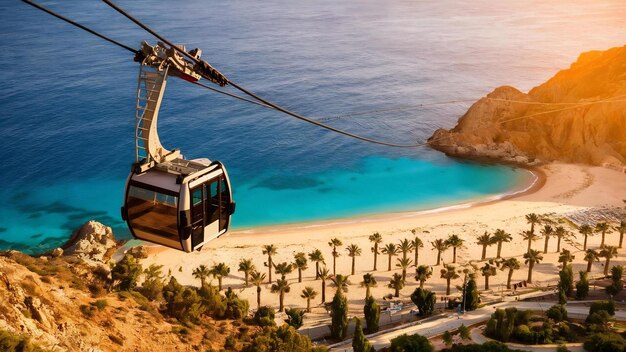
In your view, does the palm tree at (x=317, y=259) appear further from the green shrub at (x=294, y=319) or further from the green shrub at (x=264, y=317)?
the green shrub at (x=264, y=317)

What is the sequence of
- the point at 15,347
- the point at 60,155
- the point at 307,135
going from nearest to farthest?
1. the point at 15,347
2. the point at 60,155
3. the point at 307,135

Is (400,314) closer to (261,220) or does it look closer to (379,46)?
(261,220)

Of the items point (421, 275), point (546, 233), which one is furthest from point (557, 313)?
point (546, 233)

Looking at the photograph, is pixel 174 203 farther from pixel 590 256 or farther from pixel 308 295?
pixel 590 256

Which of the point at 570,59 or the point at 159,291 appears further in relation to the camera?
the point at 570,59

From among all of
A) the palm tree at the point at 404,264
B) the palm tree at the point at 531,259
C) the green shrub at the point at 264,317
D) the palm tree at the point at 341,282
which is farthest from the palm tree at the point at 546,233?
the green shrub at the point at 264,317

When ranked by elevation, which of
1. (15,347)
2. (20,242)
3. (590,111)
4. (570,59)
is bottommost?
(20,242)

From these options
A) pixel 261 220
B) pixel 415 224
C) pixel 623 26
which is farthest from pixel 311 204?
pixel 623 26
